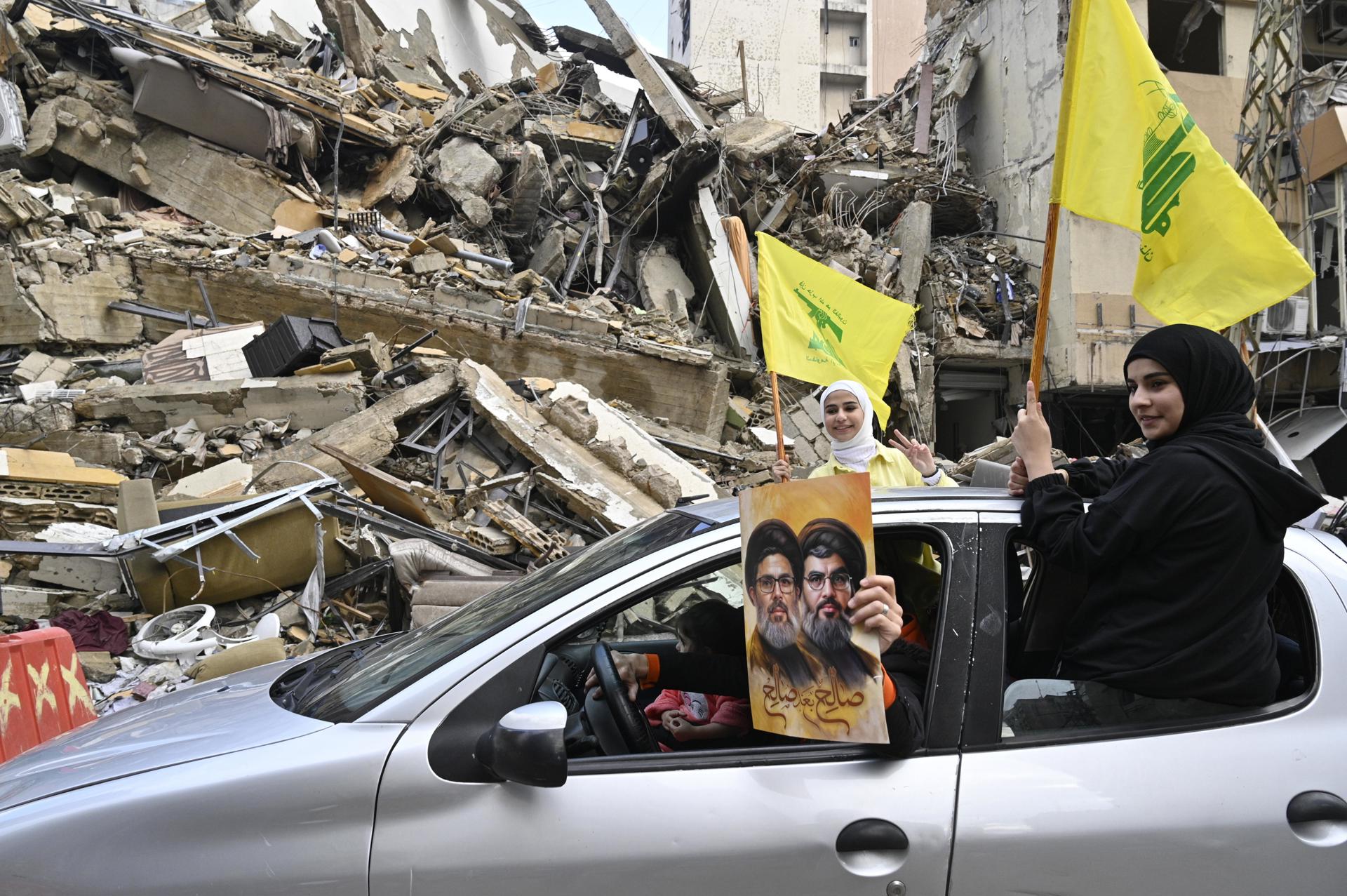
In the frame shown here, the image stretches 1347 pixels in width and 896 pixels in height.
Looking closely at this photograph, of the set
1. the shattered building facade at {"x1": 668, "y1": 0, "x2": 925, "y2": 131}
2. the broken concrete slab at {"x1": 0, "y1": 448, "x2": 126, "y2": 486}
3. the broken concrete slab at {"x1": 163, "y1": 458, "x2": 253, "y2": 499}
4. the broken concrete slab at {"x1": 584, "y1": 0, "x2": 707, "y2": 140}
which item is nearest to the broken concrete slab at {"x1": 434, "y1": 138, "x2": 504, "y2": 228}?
the broken concrete slab at {"x1": 584, "y1": 0, "x2": 707, "y2": 140}

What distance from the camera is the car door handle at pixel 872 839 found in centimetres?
181

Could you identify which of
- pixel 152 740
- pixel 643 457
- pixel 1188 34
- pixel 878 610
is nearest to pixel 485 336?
pixel 643 457

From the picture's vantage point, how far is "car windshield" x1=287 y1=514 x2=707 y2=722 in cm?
207

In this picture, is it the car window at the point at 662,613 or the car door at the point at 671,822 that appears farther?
the car window at the point at 662,613

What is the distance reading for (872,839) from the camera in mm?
1816

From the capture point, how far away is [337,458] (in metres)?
7.21

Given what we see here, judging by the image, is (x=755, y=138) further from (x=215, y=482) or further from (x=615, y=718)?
(x=615, y=718)

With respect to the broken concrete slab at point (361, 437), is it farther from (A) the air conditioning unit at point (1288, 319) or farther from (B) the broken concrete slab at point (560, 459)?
(A) the air conditioning unit at point (1288, 319)

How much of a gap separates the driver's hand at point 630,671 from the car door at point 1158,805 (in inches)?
34.7

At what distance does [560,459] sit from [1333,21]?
57.6ft

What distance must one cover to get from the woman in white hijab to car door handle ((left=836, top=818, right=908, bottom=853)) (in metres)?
2.17

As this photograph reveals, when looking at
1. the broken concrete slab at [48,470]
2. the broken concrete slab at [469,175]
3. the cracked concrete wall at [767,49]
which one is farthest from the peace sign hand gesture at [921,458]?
the cracked concrete wall at [767,49]

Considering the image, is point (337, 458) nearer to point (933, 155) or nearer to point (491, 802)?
point (491, 802)

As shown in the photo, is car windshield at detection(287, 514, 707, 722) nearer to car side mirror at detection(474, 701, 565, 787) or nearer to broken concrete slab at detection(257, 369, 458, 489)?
car side mirror at detection(474, 701, 565, 787)
